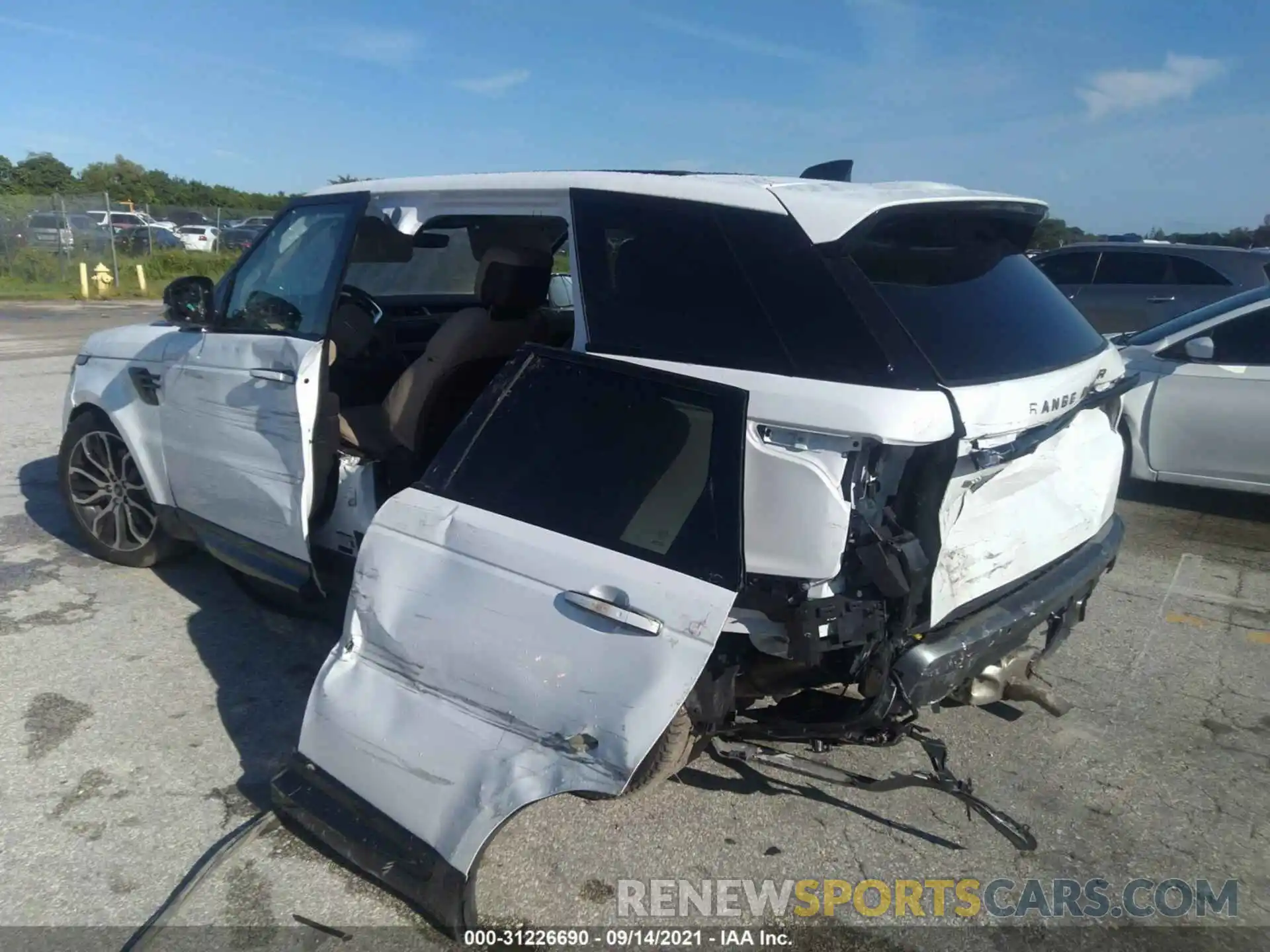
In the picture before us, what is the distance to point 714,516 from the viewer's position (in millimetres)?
2428

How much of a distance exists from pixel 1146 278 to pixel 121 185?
55917 millimetres

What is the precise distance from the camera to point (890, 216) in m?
2.74

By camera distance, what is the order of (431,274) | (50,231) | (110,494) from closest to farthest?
(110,494), (431,274), (50,231)

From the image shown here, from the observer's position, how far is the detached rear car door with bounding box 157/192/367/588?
377 cm

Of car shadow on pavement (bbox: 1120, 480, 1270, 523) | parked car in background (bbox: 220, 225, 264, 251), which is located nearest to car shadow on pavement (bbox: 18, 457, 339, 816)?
car shadow on pavement (bbox: 1120, 480, 1270, 523)

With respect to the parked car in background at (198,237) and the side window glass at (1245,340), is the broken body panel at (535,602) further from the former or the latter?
the parked car in background at (198,237)

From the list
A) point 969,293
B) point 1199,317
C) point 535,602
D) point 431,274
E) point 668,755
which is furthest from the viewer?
point 1199,317

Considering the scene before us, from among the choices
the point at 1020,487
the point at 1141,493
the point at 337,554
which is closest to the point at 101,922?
the point at 337,554

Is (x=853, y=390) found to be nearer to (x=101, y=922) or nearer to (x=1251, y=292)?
(x=101, y=922)

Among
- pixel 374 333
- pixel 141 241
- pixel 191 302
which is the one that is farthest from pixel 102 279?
pixel 374 333

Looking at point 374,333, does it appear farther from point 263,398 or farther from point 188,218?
point 188,218

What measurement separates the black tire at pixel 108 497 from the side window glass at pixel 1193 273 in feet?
34.8

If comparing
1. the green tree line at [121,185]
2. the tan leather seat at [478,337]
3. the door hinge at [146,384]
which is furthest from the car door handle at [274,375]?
the green tree line at [121,185]

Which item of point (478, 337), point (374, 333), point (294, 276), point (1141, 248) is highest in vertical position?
point (294, 276)
